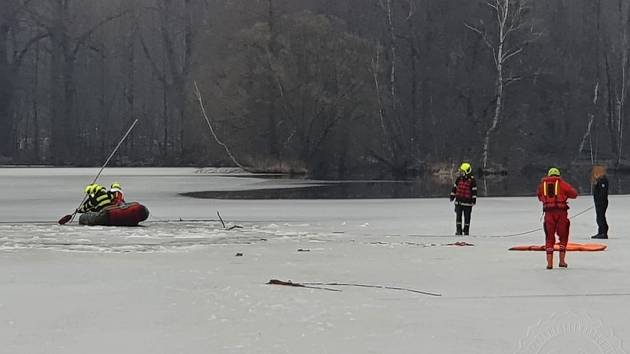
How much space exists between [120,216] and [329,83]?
3347 centimetres

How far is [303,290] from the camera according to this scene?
11.0m

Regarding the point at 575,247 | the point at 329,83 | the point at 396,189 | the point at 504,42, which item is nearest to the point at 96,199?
the point at 575,247

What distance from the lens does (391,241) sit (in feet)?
56.6

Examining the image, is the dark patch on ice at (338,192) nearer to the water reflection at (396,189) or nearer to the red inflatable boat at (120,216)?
the water reflection at (396,189)

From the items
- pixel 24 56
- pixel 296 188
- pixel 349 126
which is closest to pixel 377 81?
pixel 349 126

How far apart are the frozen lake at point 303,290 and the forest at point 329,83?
31031 mm

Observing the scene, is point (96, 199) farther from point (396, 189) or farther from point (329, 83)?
point (329, 83)

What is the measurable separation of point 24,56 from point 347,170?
30.5m

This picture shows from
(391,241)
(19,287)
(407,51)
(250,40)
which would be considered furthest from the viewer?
(407,51)

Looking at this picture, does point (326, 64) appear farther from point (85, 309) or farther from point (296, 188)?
point (85, 309)

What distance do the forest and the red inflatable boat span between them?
30239 mm

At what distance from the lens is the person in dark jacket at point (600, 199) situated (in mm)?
17672

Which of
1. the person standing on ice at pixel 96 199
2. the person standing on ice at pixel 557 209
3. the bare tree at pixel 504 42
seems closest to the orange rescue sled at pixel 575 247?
the person standing on ice at pixel 557 209

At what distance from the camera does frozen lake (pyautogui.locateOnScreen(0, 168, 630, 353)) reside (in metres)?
8.30
